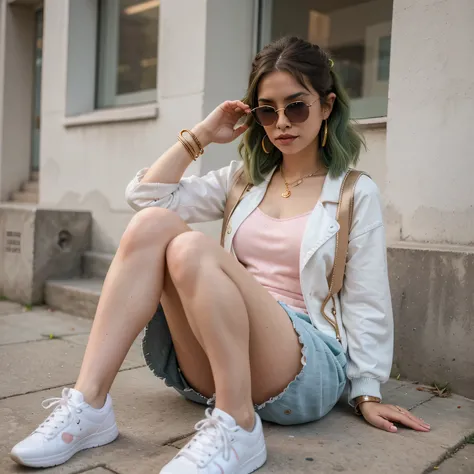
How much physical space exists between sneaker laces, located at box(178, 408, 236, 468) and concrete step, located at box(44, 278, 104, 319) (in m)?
2.54

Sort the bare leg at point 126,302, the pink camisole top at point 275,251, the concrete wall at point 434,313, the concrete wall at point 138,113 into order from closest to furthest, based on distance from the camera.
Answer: the bare leg at point 126,302 < the pink camisole top at point 275,251 < the concrete wall at point 434,313 < the concrete wall at point 138,113

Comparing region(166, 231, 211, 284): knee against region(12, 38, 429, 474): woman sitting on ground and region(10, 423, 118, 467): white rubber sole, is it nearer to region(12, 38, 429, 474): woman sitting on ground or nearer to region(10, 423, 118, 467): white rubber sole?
region(12, 38, 429, 474): woman sitting on ground

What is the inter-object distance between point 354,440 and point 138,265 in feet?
3.19

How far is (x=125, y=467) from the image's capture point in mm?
1832

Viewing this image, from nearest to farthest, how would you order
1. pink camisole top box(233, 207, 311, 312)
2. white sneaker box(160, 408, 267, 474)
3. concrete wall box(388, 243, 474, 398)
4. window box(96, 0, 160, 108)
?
white sneaker box(160, 408, 267, 474), pink camisole top box(233, 207, 311, 312), concrete wall box(388, 243, 474, 398), window box(96, 0, 160, 108)

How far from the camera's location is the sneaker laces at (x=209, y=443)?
1.70 metres

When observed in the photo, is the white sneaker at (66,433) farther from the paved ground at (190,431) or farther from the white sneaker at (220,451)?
the white sneaker at (220,451)

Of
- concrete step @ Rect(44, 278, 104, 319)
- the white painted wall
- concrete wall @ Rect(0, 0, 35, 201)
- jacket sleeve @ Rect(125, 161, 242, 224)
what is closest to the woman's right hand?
jacket sleeve @ Rect(125, 161, 242, 224)

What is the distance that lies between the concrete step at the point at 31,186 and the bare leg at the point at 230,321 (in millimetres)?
5446

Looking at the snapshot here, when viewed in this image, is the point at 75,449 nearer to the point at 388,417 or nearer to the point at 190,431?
the point at 190,431

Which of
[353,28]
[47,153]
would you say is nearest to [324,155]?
[353,28]

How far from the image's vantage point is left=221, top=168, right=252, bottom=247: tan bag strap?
2502 millimetres

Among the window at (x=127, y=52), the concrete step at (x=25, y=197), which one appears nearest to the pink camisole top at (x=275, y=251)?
the window at (x=127, y=52)

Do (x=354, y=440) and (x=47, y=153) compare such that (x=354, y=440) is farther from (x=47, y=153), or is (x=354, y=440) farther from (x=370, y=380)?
(x=47, y=153)
